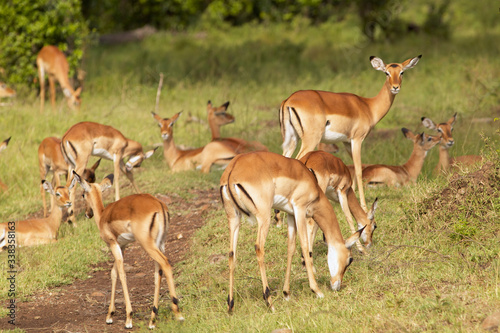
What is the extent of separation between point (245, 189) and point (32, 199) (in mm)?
4314

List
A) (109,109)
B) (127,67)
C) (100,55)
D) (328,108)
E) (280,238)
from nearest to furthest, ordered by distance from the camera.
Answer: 1. (280,238)
2. (328,108)
3. (109,109)
4. (127,67)
5. (100,55)

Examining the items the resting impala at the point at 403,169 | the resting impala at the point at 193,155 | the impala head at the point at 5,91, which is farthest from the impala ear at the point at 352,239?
the impala head at the point at 5,91

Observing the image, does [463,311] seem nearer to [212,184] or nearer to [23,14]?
[212,184]

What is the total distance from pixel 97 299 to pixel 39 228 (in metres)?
1.63

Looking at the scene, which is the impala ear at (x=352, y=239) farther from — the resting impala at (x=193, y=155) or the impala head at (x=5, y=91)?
the impala head at (x=5, y=91)

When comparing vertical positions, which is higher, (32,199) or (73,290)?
(73,290)

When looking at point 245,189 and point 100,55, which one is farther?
point 100,55

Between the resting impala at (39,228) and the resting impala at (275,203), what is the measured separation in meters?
2.44

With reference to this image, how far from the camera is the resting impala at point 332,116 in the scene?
6160 millimetres

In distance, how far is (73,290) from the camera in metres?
5.38

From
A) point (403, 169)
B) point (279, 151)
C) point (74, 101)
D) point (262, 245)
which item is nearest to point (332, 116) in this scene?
point (403, 169)

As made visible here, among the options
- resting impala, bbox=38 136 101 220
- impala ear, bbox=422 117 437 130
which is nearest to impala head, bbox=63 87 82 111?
resting impala, bbox=38 136 101 220

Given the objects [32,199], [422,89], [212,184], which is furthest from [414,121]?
[32,199]

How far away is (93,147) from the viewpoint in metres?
7.35
